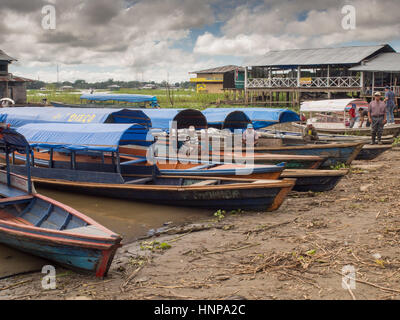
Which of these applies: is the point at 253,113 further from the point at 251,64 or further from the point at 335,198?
the point at 251,64

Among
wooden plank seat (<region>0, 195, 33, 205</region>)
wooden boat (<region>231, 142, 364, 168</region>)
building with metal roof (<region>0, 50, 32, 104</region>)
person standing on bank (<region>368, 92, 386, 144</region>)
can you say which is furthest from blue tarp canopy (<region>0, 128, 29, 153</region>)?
building with metal roof (<region>0, 50, 32, 104</region>)

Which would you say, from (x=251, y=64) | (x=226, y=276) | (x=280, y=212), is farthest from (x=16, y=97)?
(x=226, y=276)

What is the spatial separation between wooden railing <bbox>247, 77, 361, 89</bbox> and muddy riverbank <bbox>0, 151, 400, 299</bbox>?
2134 centimetres

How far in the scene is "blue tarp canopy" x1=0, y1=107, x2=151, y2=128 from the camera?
1212 centimetres

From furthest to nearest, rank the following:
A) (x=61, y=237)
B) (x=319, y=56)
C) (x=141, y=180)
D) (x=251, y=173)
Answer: (x=319, y=56) → (x=141, y=180) → (x=251, y=173) → (x=61, y=237)

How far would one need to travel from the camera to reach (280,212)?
8.37 m

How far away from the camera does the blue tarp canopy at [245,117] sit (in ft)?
44.7

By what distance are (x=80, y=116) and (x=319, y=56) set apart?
21.5 metres

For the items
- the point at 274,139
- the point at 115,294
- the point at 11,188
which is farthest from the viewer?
the point at 274,139

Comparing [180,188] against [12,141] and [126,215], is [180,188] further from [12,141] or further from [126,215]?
[12,141]

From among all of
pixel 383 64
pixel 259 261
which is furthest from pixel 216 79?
pixel 259 261

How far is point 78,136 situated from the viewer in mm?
9609

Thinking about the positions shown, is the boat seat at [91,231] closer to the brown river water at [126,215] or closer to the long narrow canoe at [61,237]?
the long narrow canoe at [61,237]

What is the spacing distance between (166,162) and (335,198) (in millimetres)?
4336
